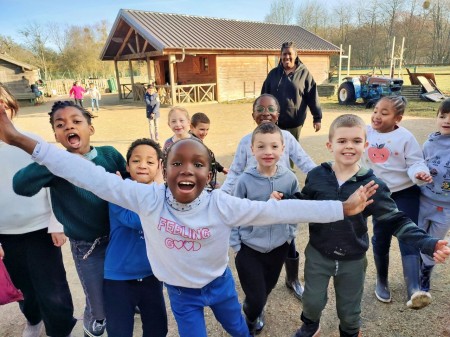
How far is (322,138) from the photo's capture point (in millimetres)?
8797

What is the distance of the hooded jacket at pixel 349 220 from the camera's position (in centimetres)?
193

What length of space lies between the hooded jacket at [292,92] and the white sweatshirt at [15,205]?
3253mm

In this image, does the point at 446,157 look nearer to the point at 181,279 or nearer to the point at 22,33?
the point at 181,279

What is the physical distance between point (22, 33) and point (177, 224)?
49108 mm

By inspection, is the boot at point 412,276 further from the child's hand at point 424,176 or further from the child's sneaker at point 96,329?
the child's sneaker at point 96,329

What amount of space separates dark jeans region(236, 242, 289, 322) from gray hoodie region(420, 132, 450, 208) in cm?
132

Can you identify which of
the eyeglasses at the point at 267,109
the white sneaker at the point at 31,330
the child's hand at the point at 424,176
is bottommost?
the white sneaker at the point at 31,330

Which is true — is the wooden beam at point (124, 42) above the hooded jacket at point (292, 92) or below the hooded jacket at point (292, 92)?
above

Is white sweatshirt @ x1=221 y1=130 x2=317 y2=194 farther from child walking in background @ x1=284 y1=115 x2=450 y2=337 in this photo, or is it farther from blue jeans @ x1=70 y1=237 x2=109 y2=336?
blue jeans @ x1=70 y1=237 x2=109 y2=336

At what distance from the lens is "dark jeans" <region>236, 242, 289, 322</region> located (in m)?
2.23

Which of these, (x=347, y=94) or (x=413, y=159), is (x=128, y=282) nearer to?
(x=413, y=159)

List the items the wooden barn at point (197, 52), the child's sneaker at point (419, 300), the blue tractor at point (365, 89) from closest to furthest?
the child's sneaker at point (419, 300), the blue tractor at point (365, 89), the wooden barn at point (197, 52)

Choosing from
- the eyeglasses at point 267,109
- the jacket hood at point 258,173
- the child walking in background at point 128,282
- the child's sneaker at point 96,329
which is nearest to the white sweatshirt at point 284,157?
the eyeglasses at point 267,109

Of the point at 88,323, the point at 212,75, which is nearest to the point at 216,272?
the point at 88,323
